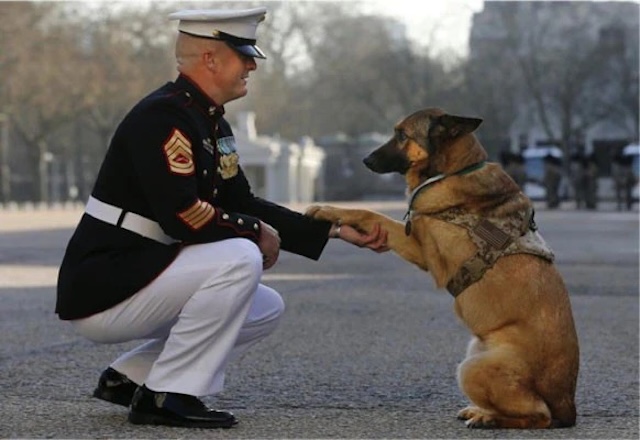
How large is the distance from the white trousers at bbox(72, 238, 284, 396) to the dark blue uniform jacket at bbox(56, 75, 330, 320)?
2.0 inches

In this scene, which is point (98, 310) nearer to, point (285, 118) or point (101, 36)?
point (101, 36)

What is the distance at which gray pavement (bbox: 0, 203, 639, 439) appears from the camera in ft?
19.9

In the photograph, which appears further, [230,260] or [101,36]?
[101,36]

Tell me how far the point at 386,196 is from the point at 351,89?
762 centimetres

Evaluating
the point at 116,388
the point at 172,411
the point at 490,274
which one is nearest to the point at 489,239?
the point at 490,274

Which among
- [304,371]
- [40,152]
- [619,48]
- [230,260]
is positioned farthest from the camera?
[40,152]

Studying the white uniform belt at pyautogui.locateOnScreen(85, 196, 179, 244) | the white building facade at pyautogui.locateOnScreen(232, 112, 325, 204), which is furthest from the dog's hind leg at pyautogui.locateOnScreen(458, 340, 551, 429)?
the white building facade at pyautogui.locateOnScreen(232, 112, 325, 204)

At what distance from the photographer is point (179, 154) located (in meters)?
5.73

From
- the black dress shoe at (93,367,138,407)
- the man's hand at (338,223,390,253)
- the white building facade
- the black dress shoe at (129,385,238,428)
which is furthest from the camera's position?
the white building facade

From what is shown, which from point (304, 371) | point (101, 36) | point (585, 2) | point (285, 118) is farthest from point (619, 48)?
point (304, 371)

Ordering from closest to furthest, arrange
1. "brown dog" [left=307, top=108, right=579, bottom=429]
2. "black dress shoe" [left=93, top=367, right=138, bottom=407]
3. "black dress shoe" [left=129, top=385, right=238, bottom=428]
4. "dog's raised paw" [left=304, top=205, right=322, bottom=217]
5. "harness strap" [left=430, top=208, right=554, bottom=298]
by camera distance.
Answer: "black dress shoe" [left=129, top=385, right=238, bottom=428], "brown dog" [left=307, top=108, right=579, bottom=429], "harness strap" [left=430, top=208, right=554, bottom=298], "black dress shoe" [left=93, top=367, right=138, bottom=407], "dog's raised paw" [left=304, top=205, right=322, bottom=217]

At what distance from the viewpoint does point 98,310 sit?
19.3 ft

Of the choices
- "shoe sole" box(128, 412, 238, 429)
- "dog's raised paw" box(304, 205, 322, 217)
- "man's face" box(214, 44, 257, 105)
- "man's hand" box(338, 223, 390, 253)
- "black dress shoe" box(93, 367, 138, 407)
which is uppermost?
"man's face" box(214, 44, 257, 105)

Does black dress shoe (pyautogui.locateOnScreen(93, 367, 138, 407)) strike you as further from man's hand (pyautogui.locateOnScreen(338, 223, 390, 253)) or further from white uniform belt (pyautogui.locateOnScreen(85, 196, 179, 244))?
man's hand (pyautogui.locateOnScreen(338, 223, 390, 253))
